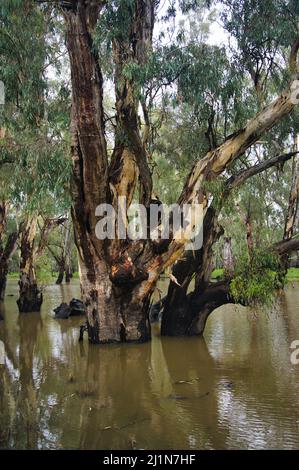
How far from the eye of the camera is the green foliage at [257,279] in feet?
31.1

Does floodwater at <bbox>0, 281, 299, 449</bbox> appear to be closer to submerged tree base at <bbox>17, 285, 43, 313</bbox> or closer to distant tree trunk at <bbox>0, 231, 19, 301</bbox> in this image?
submerged tree base at <bbox>17, 285, 43, 313</bbox>

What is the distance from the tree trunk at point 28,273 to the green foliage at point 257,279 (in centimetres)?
816

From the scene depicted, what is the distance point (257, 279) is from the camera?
9.53m

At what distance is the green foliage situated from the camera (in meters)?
9.48

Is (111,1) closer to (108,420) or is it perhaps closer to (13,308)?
(108,420)

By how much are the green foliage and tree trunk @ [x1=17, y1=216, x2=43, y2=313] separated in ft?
26.8

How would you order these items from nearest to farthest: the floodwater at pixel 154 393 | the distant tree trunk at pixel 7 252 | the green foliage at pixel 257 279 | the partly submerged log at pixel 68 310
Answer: the floodwater at pixel 154 393 → the green foliage at pixel 257 279 → the partly submerged log at pixel 68 310 → the distant tree trunk at pixel 7 252

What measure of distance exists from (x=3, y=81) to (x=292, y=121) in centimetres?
620

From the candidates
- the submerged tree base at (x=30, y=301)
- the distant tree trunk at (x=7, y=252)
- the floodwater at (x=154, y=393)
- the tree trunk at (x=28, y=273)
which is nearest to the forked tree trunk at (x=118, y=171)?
the floodwater at (x=154, y=393)

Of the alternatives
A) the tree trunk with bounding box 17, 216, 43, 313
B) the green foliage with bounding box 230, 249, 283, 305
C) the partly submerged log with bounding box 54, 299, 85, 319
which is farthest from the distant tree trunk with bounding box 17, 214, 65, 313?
the green foliage with bounding box 230, 249, 283, 305

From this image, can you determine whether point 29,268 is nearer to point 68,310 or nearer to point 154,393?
point 68,310

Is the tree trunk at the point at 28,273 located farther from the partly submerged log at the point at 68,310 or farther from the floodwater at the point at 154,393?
the floodwater at the point at 154,393

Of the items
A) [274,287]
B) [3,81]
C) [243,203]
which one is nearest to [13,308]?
[243,203]

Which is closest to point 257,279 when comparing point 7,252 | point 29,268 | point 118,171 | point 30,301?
point 118,171
